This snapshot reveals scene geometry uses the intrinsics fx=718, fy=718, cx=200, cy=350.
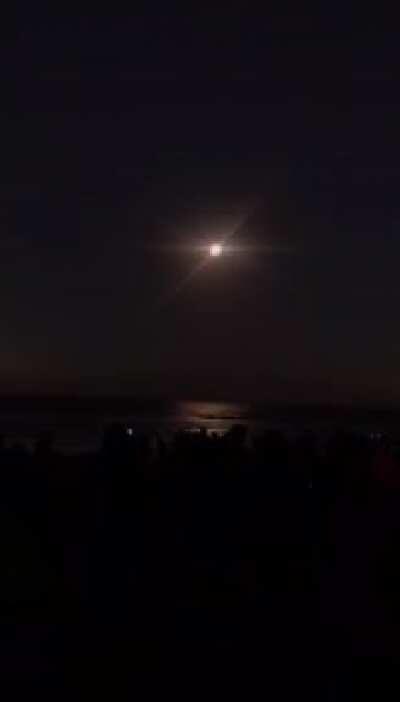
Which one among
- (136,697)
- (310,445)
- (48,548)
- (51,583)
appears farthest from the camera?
(310,445)

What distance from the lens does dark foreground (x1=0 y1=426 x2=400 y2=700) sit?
6.12m

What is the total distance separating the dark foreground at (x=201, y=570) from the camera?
241 inches

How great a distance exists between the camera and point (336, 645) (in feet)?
22.2

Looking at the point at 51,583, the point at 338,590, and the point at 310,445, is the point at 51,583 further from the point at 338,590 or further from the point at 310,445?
the point at 310,445

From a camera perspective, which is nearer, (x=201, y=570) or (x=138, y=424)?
(x=201, y=570)

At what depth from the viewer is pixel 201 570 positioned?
8.41 meters

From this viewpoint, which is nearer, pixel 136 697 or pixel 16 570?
pixel 136 697

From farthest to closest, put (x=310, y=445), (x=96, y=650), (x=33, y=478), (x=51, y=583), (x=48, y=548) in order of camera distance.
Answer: (x=310, y=445)
(x=33, y=478)
(x=48, y=548)
(x=51, y=583)
(x=96, y=650)

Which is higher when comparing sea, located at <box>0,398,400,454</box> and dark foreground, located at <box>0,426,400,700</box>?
sea, located at <box>0,398,400,454</box>

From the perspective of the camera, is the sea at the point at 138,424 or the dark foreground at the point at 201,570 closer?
the dark foreground at the point at 201,570

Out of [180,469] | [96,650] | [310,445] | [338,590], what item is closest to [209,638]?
[96,650]

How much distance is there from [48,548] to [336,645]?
3680 millimetres

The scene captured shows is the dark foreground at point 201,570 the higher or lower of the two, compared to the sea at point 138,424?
lower

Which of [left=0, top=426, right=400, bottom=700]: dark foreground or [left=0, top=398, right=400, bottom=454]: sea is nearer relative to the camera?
[left=0, top=426, right=400, bottom=700]: dark foreground
